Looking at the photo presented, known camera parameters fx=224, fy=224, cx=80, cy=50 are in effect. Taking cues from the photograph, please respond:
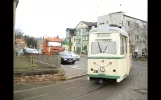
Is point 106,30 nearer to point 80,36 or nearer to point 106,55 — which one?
point 106,55

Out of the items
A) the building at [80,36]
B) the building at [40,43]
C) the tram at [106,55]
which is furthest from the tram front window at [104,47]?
the building at [80,36]

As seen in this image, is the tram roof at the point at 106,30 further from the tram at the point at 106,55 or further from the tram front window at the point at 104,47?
the tram front window at the point at 104,47

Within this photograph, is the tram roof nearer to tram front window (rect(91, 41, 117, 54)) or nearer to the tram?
the tram

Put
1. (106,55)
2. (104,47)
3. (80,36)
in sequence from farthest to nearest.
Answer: (80,36), (104,47), (106,55)

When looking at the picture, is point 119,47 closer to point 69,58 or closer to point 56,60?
point 56,60

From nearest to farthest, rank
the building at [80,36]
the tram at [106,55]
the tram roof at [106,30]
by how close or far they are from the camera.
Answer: the tram at [106,55] → the tram roof at [106,30] → the building at [80,36]

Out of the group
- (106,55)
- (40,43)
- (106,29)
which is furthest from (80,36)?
(106,55)

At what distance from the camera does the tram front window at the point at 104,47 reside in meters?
10.7

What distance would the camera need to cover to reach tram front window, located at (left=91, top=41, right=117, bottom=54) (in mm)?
10695

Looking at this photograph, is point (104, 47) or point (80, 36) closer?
point (104, 47)

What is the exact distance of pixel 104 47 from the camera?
1089 centimetres

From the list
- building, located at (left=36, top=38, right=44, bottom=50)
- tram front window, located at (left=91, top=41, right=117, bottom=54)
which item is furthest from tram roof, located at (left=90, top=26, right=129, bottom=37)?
building, located at (left=36, top=38, right=44, bottom=50)
